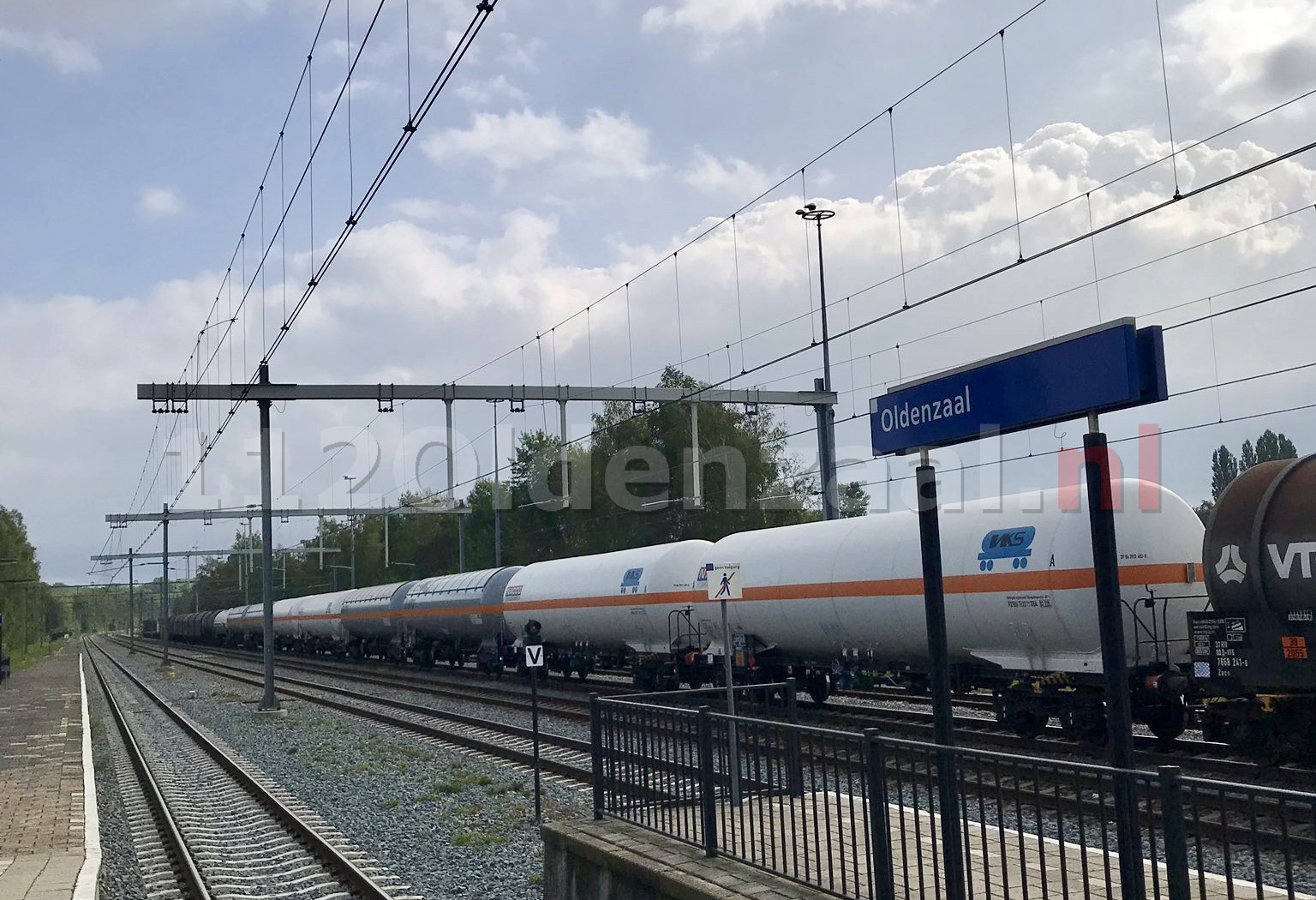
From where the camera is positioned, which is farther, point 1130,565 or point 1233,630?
point 1130,565

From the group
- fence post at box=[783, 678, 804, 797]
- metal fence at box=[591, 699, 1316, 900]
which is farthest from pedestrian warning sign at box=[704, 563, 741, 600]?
fence post at box=[783, 678, 804, 797]

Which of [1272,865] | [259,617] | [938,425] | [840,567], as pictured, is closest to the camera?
[938,425]

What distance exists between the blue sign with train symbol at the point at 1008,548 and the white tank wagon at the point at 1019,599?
0.02 metres

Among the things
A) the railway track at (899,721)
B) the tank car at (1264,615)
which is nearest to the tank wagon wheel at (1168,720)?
the railway track at (899,721)

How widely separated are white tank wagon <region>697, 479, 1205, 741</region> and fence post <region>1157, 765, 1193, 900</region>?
10.9 metres

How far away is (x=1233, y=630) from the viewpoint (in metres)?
13.2

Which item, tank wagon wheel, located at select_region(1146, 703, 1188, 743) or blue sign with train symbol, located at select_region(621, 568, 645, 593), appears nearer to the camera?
tank wagon wheel, located at select_region(1146, 703, 1188, 743)

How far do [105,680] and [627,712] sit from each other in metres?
49.9

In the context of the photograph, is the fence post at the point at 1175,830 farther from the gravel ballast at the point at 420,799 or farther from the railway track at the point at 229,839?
the railway track at the point at 229,839

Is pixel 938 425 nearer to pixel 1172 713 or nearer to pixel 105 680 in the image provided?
pixel 1172 713

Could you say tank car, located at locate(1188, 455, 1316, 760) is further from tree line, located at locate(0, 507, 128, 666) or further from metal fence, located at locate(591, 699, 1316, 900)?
tree line, located at locate(0, 507, 128, 666)

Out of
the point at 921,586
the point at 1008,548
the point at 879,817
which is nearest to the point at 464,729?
the point at 921,586

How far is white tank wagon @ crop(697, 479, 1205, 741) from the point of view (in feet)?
50.4

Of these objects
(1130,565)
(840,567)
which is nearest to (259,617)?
(840,567)
